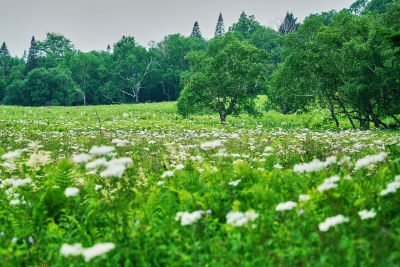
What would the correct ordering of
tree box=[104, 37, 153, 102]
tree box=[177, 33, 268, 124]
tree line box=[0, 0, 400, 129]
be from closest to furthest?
1. tree line box=[0, 0, 400, 129]
2. tree box=[177, 33, 268, 124]
3. tree box=[104, 37, 153, 102]

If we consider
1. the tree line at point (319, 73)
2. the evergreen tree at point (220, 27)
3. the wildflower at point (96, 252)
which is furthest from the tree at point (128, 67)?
the wildflower at point (96, 252)

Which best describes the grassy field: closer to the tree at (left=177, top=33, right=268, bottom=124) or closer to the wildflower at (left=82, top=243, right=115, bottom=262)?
the wildflower at (left=82, top=243, right=115, bottom=262)

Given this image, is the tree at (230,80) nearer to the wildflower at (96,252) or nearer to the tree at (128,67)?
the wildflower at (96,252)

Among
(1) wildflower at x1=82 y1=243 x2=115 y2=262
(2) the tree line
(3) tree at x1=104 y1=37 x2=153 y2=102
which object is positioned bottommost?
(1) wildflower at x1=82 y1=243 x2=115 y2=262

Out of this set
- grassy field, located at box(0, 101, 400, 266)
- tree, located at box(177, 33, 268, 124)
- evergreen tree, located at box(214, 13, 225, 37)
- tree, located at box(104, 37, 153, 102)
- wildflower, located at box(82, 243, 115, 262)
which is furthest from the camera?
evergreen tree, located at box(214, 13, 225, 37)

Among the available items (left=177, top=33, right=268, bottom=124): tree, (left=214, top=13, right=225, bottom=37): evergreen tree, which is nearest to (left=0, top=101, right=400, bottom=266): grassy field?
(left=177, top=33, right=268, bottom=124): tree

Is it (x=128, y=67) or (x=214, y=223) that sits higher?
(x=128, y=67)

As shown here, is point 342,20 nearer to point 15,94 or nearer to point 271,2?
point 271,2

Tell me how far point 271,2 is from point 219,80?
5894cm

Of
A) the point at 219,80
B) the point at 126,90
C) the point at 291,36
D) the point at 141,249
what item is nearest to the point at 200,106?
the point at 219,80

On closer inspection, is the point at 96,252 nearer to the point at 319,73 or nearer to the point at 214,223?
the point at 214,223

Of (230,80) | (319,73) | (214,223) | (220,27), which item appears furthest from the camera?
(220,27)

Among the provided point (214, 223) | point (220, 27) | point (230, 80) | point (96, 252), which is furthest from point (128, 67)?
point (96, 252)

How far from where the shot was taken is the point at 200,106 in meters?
19.8
